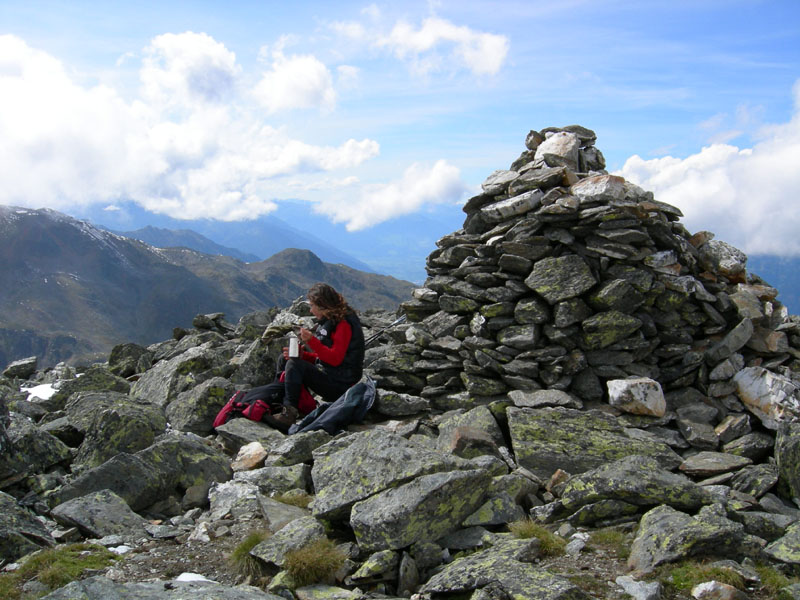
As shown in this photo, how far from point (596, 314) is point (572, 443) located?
3.64 metres

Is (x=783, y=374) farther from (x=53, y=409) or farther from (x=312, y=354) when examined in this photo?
(x=53, y=409)

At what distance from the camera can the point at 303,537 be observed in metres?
8.23

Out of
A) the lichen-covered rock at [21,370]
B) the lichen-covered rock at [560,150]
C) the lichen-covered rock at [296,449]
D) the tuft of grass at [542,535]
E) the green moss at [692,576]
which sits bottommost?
the lichen-covered rock at [21,370]

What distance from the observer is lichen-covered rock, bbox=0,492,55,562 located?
8297mm

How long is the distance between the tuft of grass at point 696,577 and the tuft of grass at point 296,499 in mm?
5669

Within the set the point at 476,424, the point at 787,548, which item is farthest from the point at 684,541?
the point at 476,424

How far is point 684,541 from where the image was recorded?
7578mm

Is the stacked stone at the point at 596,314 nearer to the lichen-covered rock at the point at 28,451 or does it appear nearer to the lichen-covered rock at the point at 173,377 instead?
the lichen-covered rock at the point at 173,377

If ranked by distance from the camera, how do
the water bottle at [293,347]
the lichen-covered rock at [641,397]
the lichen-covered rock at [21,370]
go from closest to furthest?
the lichen-covered rock at [641,397], the water bottle at [293,347], the lichen-covered rock at [21,370]

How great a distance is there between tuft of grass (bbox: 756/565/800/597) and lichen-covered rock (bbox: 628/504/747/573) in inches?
15.5

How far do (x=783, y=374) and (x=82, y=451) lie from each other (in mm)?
16075

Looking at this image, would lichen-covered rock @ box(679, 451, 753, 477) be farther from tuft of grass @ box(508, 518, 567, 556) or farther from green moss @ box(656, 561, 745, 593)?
green moss @ box(656, 561, 745, 593)

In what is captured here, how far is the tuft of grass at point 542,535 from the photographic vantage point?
8.21 metres

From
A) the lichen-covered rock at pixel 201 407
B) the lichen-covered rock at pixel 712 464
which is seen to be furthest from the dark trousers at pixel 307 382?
the lichen-covered rock at pixel 712 464
